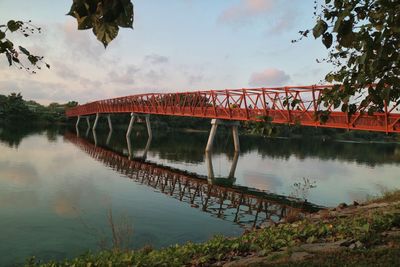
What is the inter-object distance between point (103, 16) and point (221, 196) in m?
23.0

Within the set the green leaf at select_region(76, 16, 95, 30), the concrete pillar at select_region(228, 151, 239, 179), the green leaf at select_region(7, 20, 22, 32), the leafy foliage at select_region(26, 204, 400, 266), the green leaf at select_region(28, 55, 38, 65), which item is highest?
the green leaf at select_region(7, 20, 22, 32)

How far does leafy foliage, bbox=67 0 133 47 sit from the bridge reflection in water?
15.5 meters

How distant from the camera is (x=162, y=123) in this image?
118 metres

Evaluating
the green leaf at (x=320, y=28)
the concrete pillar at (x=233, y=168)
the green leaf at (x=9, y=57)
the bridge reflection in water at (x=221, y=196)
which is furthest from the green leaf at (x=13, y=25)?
the concrete pillar at (x=233, y=168)

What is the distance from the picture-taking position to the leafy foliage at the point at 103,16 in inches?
72.8

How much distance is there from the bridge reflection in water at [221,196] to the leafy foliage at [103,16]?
612 inches

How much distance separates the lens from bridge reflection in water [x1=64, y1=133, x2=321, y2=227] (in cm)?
1933

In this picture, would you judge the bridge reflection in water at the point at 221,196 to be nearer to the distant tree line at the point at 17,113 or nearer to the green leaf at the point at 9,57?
the green leaf at the point at 9,57

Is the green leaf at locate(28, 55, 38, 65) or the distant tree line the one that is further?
the distant tree line

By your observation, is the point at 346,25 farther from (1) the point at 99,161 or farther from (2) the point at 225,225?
(1) the point at 99,161

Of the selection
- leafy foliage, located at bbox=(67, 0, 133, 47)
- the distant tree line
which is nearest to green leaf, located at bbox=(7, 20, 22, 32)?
leafy foliage, located at bbox=(67, 0, 133, 47)

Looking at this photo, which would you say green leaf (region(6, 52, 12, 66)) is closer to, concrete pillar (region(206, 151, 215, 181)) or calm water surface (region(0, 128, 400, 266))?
calm water surface (region(0, 128, 400, 266))

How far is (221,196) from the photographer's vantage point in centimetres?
2433

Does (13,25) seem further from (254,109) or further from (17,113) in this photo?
(17,113)
